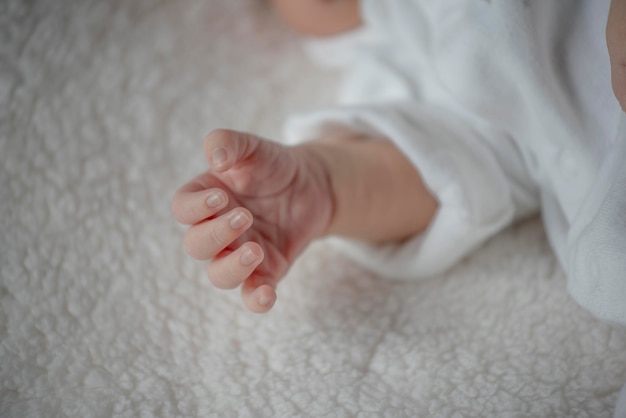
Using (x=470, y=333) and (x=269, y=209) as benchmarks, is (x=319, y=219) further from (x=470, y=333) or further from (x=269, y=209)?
(x=470, y=333)

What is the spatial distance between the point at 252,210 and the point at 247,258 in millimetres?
85

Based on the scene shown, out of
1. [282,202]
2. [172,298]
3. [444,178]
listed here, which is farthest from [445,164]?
[172,298]

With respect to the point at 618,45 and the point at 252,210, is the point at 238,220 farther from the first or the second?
the point at 618,45

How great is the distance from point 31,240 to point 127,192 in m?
0.11

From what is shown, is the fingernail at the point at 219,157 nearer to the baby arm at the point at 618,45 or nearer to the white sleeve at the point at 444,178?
the white sleeve at the point at 444,178

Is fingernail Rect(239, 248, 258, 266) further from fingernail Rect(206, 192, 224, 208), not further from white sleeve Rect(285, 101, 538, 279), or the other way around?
white sleeve Rect(285, 101, 538, 279)

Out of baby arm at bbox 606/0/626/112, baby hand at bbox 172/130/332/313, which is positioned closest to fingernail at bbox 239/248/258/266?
baby hand at bbox 172/130/332/313

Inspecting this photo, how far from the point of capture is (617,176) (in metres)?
0.56

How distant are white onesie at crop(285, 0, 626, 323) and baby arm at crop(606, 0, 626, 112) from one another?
52mm

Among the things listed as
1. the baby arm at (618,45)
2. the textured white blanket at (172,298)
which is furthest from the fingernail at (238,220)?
the baby arm at (618,45)

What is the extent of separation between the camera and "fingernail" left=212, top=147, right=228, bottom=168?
21.9 inches

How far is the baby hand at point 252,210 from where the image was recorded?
542mm

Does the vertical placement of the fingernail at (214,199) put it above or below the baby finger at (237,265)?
above

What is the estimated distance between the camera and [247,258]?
538 mm
